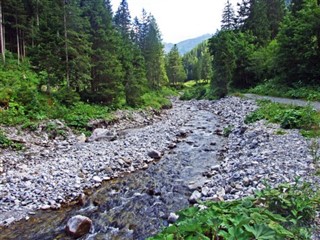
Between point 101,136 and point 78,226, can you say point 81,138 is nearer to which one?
point 101,136

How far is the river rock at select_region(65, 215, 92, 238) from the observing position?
20.3 ft

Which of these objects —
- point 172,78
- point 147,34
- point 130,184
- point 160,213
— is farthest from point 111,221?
point 172,78

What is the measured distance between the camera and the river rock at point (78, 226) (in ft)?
20.3

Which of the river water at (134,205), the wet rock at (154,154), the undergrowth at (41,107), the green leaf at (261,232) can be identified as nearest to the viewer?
the green leaf at (261,232)

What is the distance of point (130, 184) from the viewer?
917cm

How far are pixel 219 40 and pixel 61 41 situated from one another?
→ 2108 centimetres

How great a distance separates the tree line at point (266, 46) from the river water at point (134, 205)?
1618 centimetres

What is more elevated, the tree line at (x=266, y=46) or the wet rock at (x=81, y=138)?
the tree line at (x=266, y=46)

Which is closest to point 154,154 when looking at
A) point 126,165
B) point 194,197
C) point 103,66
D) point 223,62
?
point 126,165

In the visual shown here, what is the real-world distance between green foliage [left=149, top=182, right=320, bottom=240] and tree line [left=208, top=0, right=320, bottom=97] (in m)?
20.5

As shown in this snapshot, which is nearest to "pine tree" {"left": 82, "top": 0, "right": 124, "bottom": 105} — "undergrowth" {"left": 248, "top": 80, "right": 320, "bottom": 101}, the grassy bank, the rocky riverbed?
the grassy bank

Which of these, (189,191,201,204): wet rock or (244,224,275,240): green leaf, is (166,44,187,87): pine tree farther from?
(244,224,275,240): green leaf

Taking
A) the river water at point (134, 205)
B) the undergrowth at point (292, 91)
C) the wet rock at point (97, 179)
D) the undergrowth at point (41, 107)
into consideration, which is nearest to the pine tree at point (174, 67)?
the undergrowth at point (292, 91)

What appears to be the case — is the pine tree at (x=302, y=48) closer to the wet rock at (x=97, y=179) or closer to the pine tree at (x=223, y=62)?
the pine tree at (x=223, y=62)
